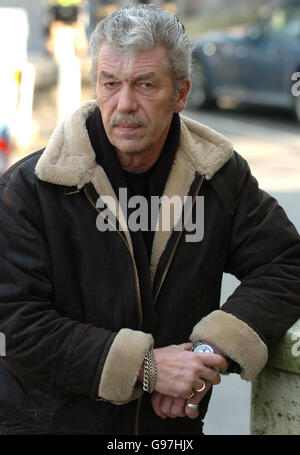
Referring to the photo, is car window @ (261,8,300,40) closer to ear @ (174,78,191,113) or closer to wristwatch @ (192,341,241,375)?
ear @ (174,78,191,113)

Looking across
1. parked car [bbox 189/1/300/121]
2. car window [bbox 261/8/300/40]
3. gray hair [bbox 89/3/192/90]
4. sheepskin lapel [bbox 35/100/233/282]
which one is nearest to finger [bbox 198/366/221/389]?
sheepskin lapel [bbox 35/100/233/282]

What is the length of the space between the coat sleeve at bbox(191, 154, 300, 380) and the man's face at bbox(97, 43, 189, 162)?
10.7 inches

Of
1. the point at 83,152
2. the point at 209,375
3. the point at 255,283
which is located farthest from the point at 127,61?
the point at 209,375

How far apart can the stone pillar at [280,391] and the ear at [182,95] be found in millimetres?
665

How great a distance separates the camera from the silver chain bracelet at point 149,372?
82.8 inches

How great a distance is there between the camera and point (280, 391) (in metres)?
2.25

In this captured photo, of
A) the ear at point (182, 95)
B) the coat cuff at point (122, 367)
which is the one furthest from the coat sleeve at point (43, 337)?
the ear at point (182, 95)

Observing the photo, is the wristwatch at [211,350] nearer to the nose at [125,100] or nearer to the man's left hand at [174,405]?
the man's left hand at [174,405]

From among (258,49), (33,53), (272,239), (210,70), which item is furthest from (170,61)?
(33,53)

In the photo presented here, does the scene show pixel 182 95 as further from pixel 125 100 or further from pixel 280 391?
pixel 280 391

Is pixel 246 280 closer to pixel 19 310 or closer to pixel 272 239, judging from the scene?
pixel 272 239

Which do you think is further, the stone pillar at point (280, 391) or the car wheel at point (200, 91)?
the car wheel at point (200, 91)

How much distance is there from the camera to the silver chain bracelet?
2104 mm

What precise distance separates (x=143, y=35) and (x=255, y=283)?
71 centimetres
